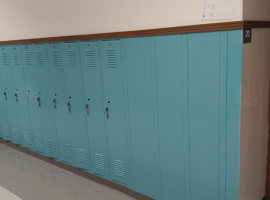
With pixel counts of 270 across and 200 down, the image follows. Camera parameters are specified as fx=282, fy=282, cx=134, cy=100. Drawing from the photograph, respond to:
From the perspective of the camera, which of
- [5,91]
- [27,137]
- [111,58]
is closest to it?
[111,58]

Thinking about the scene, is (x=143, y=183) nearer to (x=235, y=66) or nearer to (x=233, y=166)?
(x=233, y=166)

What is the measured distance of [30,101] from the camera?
4020 mm

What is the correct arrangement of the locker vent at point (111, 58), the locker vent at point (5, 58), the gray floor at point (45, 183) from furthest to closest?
the locker vent at point (5, 58) < the gray floor at point (45, 183) < the locker vent at point (111, 58)

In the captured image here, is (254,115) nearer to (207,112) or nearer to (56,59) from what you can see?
(207,112)

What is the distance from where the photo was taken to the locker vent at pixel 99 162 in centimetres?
322

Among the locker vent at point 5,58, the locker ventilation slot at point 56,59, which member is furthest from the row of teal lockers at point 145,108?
the locker vent at point 5,58

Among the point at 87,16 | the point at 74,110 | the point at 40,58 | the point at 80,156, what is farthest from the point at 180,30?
the point at 40,58

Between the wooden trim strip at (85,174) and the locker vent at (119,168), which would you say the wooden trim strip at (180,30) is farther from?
the wooden trim strip at (85,174)

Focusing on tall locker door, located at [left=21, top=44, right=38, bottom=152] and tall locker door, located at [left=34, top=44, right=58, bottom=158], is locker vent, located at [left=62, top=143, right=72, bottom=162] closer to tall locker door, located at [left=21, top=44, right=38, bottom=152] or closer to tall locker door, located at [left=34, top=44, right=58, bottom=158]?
tall locker door, located at [left=34, top=44, right=58, bottom=158]

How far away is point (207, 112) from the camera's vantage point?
2266 millimetres

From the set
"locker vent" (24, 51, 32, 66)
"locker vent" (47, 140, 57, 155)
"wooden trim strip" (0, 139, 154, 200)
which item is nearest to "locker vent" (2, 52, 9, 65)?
"locker vent" (24, 51, 32, 66)

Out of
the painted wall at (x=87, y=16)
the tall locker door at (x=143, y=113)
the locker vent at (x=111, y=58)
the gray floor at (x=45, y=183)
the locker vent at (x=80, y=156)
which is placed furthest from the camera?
the locker vent at (x=80, y=156)

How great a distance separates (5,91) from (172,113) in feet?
10.2

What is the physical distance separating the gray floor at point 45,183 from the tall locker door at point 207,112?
0.98 m
